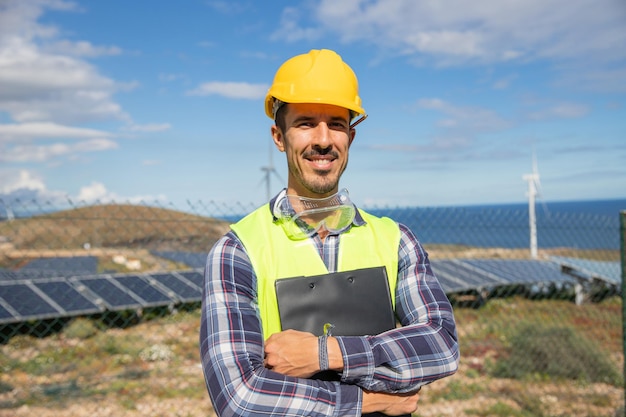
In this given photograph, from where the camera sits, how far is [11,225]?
26.5ft

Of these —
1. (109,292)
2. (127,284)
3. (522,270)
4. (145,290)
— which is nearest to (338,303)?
(109,292)

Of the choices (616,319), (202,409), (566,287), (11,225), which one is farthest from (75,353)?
(566,287)

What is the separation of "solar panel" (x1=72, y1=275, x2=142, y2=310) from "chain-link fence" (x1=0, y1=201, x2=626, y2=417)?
0.12 ft

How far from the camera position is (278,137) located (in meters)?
2.11

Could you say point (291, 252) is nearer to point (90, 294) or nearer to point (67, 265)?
point (90, 294)

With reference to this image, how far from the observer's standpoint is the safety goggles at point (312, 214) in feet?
6.63

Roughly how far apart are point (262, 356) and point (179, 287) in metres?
9.89

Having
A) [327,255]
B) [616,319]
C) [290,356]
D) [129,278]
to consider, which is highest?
[327,255]

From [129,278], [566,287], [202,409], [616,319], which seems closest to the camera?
[202,409]

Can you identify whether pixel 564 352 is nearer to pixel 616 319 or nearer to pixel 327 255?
pixel 616 319

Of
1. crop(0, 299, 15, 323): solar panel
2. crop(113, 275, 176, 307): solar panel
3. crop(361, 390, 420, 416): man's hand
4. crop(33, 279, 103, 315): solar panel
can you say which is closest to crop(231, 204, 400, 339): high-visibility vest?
crop(361, 390, 420, 416): man's hand

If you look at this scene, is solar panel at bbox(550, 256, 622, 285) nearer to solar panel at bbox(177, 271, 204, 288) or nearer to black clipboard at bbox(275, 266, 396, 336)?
solar panel at bbox(177, 271, 204, 288)

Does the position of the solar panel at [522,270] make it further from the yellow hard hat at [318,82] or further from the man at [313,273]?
the yellow hard hat at [318,82]

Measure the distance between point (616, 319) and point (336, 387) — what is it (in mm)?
12475
